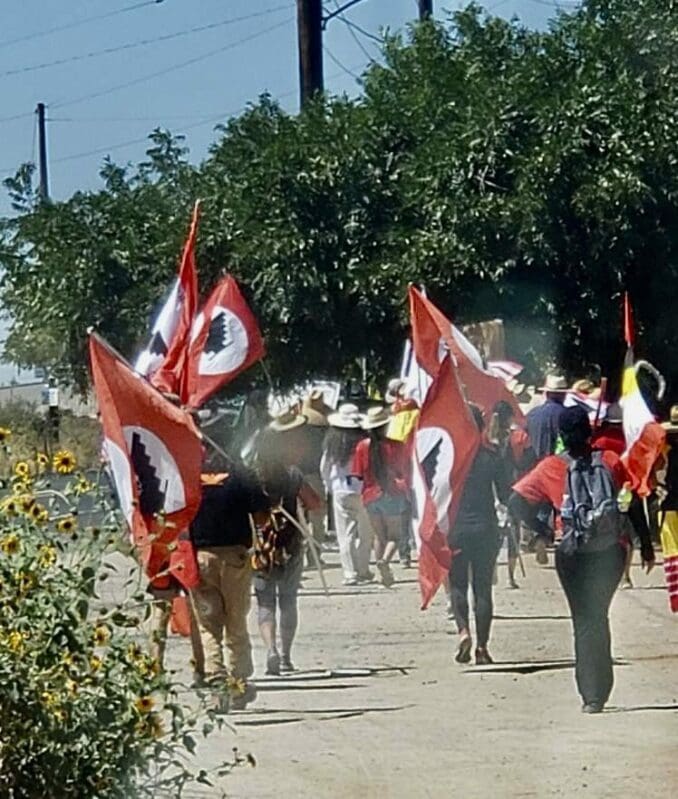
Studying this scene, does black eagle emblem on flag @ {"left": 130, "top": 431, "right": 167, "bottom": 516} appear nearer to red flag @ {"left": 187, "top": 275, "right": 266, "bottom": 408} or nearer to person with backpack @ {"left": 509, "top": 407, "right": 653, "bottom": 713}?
person with backpack @ {"left": 509, "top": 407, "right": 653, "bottom": 713}

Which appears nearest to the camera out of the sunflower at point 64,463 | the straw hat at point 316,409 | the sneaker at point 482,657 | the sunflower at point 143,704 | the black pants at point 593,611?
the sunflower at point 143,704

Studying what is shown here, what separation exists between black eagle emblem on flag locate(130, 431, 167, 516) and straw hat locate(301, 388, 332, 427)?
9.51 metres

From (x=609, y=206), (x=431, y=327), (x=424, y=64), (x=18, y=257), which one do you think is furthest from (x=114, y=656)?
(x=18, y=257)

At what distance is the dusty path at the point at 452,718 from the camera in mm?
8703

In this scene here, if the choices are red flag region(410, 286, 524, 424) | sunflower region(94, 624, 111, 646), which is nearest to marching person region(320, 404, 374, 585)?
red flag region(410, 286, 524, 424)

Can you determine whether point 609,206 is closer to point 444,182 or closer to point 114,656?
point 444,182

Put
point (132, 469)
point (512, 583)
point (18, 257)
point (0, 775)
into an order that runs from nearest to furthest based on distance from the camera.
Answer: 1. point (0, 775)
2. point (132, 469)
3. point (512, 583)
4. point (18, 257)

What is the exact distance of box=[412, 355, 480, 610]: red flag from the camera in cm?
1204

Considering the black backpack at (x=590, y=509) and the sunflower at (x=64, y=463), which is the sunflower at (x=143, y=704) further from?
the black backpack at (x=590, y=509)

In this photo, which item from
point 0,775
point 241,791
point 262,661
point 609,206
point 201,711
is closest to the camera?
point 0,775

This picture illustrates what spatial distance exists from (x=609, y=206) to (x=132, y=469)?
12283mm

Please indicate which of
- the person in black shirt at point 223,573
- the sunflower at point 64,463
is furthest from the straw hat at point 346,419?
the sunflower at point 64,463

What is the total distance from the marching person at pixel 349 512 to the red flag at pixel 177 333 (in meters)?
5.09

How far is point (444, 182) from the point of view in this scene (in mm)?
21844
